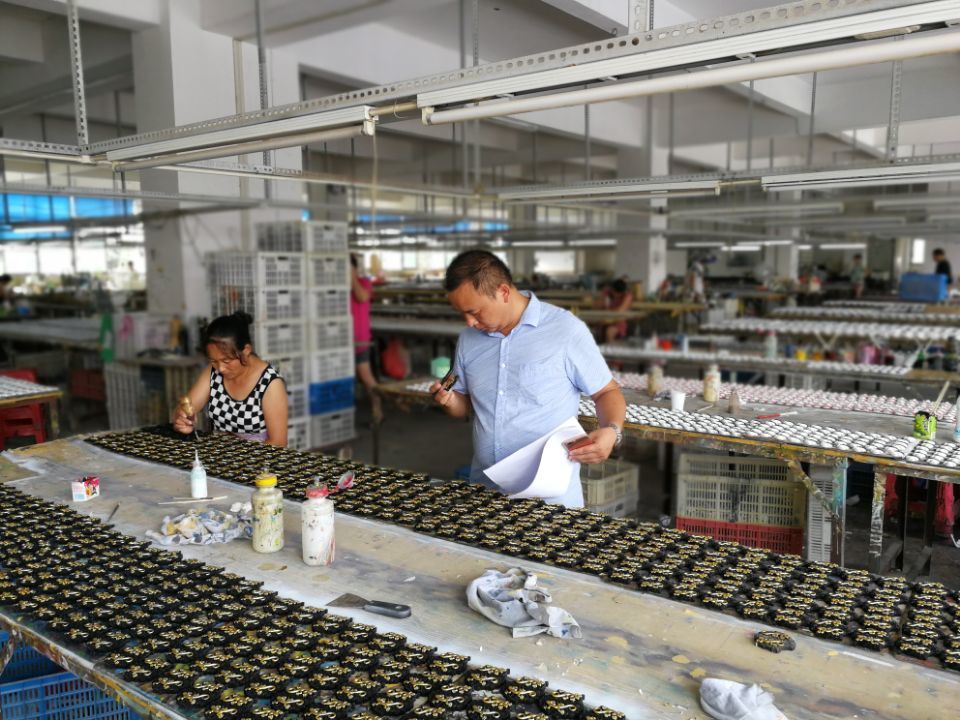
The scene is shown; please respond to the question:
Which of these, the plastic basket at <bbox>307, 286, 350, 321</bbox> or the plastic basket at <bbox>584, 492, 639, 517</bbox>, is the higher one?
the plastic basket at <bbox>307, 286, 350, 321</bbox>

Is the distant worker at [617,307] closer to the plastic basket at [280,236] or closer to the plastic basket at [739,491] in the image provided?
the plastic basket at [280,236]

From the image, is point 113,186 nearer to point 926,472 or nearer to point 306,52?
point 306,52

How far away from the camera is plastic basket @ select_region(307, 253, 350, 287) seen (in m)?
6.72

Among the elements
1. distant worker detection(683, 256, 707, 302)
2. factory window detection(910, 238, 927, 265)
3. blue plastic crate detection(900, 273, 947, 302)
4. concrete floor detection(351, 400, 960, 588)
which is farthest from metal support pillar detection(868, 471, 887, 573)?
factory window detection(910, 238, 927, 265)

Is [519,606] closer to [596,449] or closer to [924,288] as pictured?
[596,449]

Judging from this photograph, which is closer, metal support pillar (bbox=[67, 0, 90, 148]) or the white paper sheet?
the white paper sheet

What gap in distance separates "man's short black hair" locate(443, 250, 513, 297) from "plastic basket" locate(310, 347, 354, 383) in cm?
444

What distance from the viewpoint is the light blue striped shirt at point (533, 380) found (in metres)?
2.65

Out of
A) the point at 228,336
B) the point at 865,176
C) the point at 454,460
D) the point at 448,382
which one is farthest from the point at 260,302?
the point at 865,176

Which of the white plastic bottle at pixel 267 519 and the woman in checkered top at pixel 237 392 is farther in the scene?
the woman in checkered top at pixel 237 392

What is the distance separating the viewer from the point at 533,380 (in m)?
2.64

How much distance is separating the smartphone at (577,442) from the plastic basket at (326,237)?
4.74m

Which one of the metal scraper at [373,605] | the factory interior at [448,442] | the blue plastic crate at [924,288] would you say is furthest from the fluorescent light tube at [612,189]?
the blue plastic crate at [924,288]

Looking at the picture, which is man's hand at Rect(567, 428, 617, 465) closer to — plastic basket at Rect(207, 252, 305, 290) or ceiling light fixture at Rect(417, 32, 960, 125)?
ceiling light fixture at Rect(417, 32, 960, 125)
